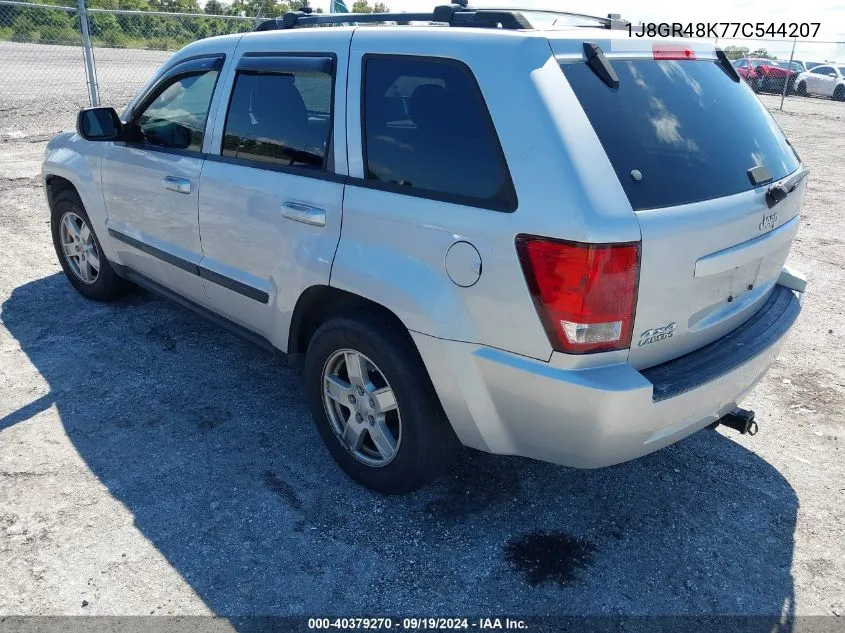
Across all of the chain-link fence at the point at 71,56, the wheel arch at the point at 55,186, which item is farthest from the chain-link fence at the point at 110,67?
the wheel arch at the point at 55,186

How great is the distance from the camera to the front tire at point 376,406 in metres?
2.83

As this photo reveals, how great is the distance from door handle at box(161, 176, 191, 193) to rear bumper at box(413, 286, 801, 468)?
1.85 meters

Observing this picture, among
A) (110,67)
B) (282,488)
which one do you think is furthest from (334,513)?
(110,67)

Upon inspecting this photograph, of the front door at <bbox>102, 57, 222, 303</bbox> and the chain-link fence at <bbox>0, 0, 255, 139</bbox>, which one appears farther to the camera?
the chain-link fence at <bbox>0, 0, 255, 139</bbox>

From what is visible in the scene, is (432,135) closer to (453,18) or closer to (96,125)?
(453,18)

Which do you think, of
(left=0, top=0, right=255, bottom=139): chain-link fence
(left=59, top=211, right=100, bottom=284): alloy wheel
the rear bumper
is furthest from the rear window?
(left=0, top=0, right=255, bottom=139): chain-link fence

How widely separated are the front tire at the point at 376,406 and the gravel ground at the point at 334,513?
0.17 meters

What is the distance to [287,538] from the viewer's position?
9.55 ft

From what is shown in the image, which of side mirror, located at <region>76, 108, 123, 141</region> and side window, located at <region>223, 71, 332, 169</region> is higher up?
side window, located at <region>223, 71, 332, 169</region>

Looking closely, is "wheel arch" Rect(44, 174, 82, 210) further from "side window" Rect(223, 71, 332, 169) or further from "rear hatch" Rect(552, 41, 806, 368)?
"rear hatch" Rect(552, 41, 806, 368)

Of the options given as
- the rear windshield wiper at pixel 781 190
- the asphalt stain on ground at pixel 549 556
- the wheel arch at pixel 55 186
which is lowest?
the asphalt stain on ground at pixel 549 556

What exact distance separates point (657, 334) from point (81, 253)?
4.37 meters

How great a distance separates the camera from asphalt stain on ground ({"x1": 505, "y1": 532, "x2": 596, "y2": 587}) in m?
2.74

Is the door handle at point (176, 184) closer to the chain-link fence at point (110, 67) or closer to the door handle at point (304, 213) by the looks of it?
the door handle at point (304, 213)
